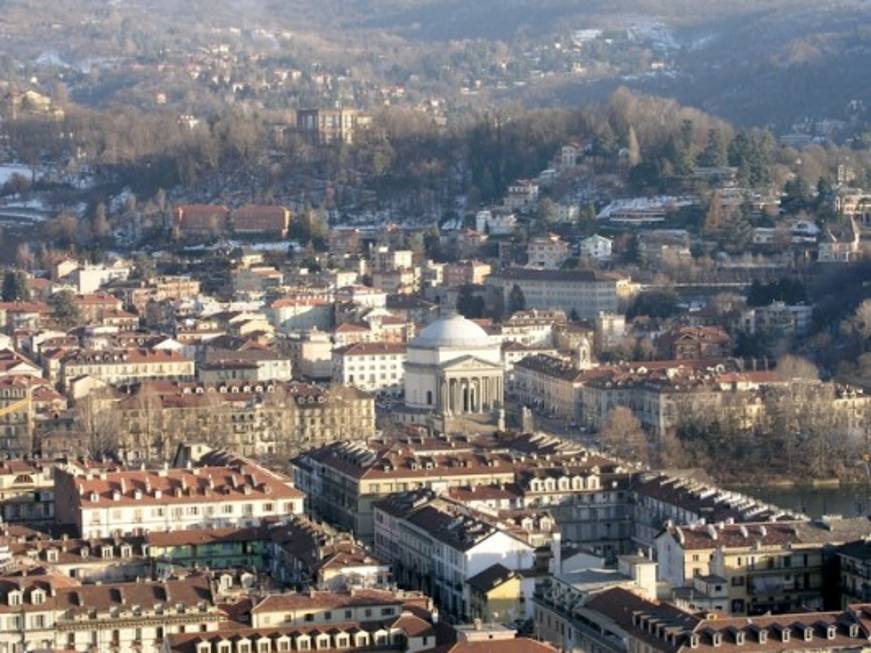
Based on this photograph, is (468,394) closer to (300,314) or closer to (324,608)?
(300,314)

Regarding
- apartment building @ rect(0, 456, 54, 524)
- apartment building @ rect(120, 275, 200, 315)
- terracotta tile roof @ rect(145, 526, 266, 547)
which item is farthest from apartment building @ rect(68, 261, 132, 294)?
terracotta tile roof @ rect(145, 526, 266, 547)

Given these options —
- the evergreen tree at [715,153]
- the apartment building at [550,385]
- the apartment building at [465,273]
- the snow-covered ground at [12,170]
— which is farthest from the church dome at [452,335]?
the snow-covered ground at [12,170]

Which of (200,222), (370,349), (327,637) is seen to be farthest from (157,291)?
(327,637)

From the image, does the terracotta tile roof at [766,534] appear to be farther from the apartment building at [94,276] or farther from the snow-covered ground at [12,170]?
the snow-covered ground at [12,170]

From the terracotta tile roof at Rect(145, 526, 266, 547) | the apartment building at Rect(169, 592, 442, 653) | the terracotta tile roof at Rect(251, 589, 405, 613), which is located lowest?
the terracotta tile roof at Rect(145, 526, 266, 547)

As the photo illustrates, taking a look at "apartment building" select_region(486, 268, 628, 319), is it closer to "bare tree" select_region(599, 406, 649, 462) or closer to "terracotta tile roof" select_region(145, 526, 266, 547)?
"bare tree" select_region(599, 406, 649, 462)

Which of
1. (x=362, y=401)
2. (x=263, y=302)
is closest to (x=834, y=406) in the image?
(x=362, y=401)

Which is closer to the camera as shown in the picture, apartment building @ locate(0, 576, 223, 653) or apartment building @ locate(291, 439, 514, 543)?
apartment building @ locate(0, 576, 223, 653)
